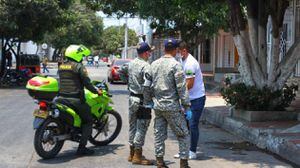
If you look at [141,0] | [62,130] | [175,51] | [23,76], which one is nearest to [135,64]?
[175,51]

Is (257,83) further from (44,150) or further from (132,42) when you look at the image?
(132,42)

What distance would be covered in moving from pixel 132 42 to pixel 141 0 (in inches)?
3169

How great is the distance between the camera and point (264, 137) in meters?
9.55

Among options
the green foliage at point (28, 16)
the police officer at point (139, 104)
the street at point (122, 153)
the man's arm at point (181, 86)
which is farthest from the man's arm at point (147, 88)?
the green foliage at point (28, 16)

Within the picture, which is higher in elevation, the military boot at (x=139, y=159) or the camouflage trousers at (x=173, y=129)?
the camouflage trousers at (x=173, y=129)

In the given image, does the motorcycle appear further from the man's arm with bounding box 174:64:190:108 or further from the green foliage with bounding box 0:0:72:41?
the green foliage with bounding box 0:0:72:41

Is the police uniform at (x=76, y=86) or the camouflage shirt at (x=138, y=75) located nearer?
the camouflage shirt at (x=138, y=75)

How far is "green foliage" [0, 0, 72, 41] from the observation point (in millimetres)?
22750

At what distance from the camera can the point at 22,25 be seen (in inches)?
949

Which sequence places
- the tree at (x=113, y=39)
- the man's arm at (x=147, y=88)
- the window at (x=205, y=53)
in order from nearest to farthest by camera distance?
1. the man's arm at (x=147, y=88)
2. the window at (x=205, y=53)
3. the tree at (x=113, y=39)

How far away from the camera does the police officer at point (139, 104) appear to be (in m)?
Result: 7.77

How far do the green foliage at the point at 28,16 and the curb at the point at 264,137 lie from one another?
13216mm

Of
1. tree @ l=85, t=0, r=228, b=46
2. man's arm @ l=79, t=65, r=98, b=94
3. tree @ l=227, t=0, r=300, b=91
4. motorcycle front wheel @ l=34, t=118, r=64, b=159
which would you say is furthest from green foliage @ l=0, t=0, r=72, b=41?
motorcycle front wheel @ l=34, t=118, r=64, b=159

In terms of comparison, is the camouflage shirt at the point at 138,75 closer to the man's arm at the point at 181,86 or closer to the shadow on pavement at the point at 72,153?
the man's arm at the point at 181,86
